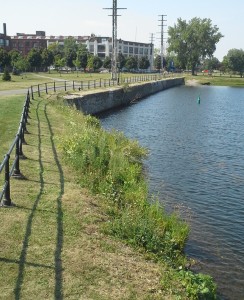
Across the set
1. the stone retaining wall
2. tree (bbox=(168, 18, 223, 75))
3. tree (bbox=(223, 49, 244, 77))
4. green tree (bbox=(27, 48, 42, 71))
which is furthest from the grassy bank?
tree (bbox=(223, 49, 244, 77))

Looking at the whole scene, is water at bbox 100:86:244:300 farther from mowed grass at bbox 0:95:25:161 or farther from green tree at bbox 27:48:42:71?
green tree at bbox 27:48:42:71

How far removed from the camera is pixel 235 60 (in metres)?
139

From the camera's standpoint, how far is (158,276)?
7.57 meters

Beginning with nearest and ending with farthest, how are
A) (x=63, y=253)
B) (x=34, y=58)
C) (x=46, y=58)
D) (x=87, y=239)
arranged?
(x=63, y=253)
(x=87, y=239)
(x=34, y=58)
(x=46, y=58)

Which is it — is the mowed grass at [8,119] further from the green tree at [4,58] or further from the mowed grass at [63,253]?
the green tree at [4,58]

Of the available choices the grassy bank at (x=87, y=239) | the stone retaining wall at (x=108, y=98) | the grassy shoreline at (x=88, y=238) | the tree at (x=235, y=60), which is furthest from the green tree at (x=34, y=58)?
the grassy bank at (x=87, y=239)

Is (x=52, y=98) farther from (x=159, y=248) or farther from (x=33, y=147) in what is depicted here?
(x=159, y=248)

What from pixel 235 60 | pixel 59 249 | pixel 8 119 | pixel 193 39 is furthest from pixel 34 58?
pixel 59 249

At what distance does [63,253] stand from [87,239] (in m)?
0.87

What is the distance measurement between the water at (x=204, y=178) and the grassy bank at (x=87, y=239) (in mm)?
1198

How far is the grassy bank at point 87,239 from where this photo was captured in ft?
22.2

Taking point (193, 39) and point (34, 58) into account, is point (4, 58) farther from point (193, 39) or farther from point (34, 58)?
point (193, 39)

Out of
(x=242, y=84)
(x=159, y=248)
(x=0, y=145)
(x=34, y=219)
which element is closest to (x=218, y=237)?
(x=159, y=248)

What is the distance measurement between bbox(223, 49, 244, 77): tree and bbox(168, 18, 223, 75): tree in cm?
982
